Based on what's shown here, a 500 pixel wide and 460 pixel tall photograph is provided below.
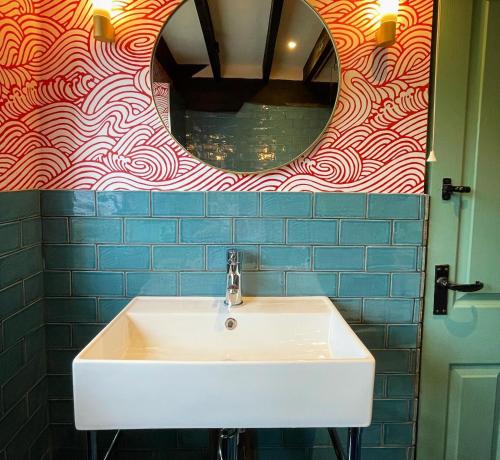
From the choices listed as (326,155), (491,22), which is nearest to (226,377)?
(326,155)

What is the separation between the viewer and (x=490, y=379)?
4.57 feet

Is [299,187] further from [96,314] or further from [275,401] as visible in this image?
[96,314]

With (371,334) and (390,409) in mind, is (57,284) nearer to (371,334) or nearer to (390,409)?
(371,334)

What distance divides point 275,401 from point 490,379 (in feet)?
3.23

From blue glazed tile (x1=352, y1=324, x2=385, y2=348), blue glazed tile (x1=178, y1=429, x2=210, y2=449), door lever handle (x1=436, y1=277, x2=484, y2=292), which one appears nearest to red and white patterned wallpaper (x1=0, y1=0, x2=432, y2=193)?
door lever handle (x1=436, y1=277, x2=484, y2=292)

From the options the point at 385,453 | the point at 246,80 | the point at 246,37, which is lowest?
the point at 385,453

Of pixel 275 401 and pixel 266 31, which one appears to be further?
pixel 266 31

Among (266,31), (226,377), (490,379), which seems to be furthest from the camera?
(490,379)

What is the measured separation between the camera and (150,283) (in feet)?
4.39

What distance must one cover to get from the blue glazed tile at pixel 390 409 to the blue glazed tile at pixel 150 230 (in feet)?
3.15

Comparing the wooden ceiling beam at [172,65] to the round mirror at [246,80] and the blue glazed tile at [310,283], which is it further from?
the blue glazed tile at [310,283]

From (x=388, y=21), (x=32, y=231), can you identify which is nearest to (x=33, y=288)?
(x=32, y=231)

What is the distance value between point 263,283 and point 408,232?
1.77 ft

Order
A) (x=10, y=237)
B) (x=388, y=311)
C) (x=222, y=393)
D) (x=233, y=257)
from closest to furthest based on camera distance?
(x=222, y=393), (x=10, y=237), (x=233, y=257), (x=388, y=311)
